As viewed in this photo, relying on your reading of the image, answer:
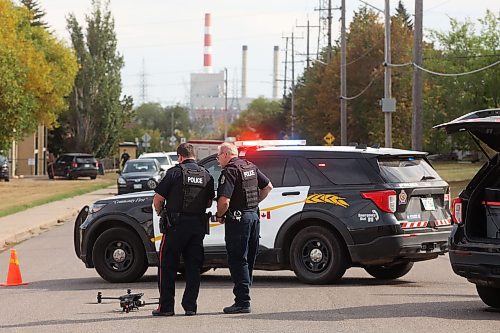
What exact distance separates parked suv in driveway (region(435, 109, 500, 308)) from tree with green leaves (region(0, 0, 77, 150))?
45876 millimetres

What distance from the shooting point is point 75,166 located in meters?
72.2

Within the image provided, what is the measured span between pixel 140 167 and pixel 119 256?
27038 millimetres

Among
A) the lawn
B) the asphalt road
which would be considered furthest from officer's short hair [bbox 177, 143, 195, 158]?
the lawn

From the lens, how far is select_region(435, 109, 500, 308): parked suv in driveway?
1152 centimetres

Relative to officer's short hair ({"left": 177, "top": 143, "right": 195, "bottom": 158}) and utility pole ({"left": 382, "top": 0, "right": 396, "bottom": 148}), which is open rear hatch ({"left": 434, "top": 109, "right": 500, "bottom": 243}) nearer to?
officer's short hair ({"left": 177, "top": 143, "right": 195, "bottom": 158})

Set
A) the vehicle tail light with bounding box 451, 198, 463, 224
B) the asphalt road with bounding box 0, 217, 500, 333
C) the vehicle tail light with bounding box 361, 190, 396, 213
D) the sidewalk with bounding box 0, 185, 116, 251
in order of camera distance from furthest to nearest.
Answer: the sidewalk with bounding box 0, 185, 116, 251 → the vehicle tail light with bounding box 361, 190, 396, 213 → the vehicle tail light with bounding box 451, 198, 463, 224 → the asphalt road with bounding box 0, 217, 500, 333

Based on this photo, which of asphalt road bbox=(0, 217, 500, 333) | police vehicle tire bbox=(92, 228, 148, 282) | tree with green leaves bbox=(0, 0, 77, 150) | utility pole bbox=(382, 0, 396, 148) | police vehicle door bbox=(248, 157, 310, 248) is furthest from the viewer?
tree with green leaves bbox=(0, 0, 77, 150)

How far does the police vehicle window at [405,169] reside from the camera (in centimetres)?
1457

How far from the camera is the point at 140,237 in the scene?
602 inches

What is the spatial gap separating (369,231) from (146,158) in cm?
3018

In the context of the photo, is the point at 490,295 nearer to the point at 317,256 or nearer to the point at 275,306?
the point at 275,306

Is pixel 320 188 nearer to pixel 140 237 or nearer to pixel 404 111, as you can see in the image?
pixel 140 237

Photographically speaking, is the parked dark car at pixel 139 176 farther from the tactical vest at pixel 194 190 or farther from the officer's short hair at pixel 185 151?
the tactical vest at pixel 194 190

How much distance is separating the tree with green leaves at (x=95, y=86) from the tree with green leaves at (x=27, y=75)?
8742 mm
